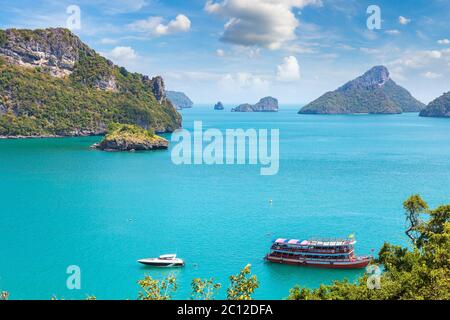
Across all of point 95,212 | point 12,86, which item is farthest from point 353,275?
point 12,86

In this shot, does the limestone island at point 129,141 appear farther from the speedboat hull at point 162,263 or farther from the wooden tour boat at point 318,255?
the wooden tour boat at point 318,255

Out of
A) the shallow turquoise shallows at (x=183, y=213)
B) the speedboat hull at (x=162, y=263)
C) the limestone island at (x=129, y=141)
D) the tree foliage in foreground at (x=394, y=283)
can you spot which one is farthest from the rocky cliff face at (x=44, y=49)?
the tree foliage in foreground at (x=394, y=283)

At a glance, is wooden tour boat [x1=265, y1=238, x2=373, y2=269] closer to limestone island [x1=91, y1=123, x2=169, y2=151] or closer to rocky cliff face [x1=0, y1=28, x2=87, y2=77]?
limestone island [x1=91, y1=123, x2=169, y2=151]

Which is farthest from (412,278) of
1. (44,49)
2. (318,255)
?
(44,49)

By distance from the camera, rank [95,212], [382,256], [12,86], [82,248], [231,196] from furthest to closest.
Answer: [12,86]
[231,196]
[95,212]
[82,248]
[382,256]

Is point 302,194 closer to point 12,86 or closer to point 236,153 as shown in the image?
point 236,153

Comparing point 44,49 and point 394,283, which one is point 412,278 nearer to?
point 394,283

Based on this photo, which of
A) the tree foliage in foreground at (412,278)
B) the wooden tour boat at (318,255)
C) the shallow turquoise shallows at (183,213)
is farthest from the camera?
the wooden tour boat at (318,255)
